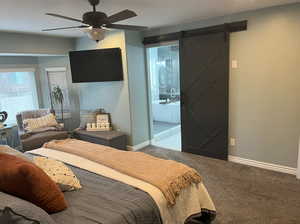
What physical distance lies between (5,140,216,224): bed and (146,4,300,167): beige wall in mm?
1835

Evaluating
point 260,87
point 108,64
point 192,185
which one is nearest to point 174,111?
point 108,64

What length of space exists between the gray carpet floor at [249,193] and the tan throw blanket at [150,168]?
30.1 inches

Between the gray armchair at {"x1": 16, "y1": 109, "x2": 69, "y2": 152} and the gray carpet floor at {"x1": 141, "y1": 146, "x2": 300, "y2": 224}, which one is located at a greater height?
the gray armchair at {"x1": 16, "y1": 109, "x2": 69, "y2": 152}

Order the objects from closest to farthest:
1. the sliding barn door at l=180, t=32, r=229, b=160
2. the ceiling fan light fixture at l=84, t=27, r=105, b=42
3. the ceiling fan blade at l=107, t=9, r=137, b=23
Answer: the ceiling fan blade at l=107, t=9, r=137, b=23 < the ceiling fan light fixture at l=84, t=27, r=105, b=42 < the sliding barn door at l=180, t=32, r=229, b=160

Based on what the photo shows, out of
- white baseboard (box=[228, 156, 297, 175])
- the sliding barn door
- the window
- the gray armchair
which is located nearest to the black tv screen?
the gray armchair

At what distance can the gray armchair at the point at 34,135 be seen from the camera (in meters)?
4.00

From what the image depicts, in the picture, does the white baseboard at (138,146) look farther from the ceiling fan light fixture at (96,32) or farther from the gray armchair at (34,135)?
the ceiling fan light fixture at (96,32)

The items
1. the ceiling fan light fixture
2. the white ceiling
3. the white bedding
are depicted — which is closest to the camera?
the white bedding

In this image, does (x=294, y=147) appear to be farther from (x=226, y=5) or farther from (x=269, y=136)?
(x=226, y=5)

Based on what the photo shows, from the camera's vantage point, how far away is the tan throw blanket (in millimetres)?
1923

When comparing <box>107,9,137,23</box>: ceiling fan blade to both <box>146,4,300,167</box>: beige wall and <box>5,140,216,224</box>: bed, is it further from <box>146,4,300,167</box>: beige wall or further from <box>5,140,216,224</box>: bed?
<box>146,4,300,167</box>: beige wall

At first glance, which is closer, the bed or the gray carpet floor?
the bed

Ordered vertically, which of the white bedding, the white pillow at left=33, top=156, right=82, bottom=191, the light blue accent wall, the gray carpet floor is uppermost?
the light blue accent wall

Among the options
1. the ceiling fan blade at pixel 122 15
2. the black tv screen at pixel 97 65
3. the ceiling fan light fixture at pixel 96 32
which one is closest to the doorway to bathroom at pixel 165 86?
the black tv screen at pixel 97 65
